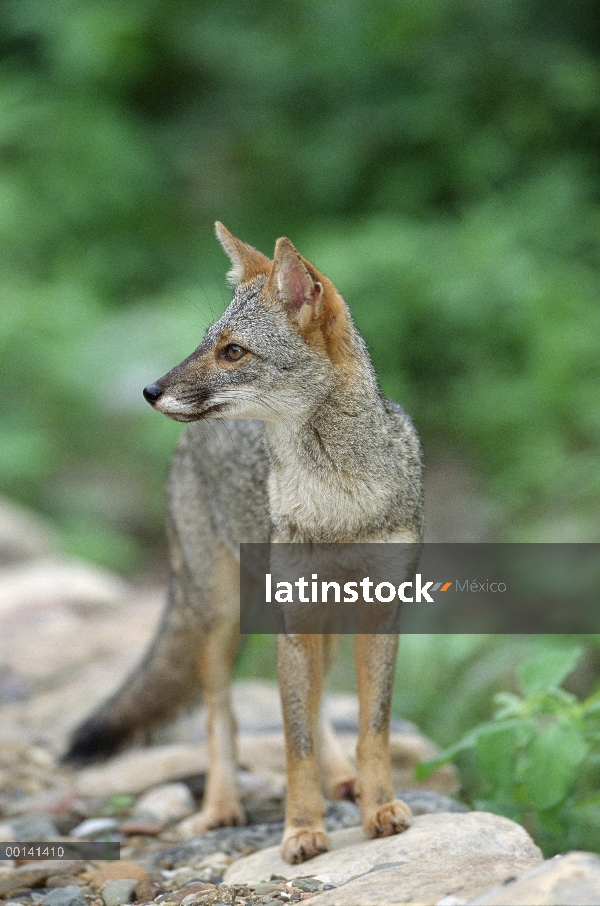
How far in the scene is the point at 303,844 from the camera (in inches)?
153

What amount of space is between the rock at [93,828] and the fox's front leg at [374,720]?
4.77ft

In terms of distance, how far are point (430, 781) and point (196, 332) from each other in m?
5.60

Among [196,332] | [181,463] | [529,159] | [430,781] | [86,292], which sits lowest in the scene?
[430,781]

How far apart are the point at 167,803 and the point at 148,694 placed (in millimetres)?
592

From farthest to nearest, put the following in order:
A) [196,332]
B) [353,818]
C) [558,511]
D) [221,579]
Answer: [196,332] → [558,511] → [221,579] → [353,818]

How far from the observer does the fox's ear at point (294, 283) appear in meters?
3.76

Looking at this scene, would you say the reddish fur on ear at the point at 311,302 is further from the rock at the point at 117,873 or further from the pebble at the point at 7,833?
the pebble at the point at 7,833

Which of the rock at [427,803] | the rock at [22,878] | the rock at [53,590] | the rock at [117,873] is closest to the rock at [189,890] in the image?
the rock at [117,873]

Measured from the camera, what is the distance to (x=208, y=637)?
16.7ft

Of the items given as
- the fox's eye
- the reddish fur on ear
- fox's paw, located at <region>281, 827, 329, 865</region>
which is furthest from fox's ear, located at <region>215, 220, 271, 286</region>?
fox's paw, located at <region>281, 827, 329, 865</region>

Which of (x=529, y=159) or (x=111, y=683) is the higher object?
(x=529, y=159)

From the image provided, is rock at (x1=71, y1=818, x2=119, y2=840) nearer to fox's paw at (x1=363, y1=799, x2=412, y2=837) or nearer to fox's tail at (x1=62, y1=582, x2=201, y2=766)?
fox's tail at (x1=62, y1=582, x2=201, y2=766)

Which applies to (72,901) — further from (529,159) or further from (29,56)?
(29,56)

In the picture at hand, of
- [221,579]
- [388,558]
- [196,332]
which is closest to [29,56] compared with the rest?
[196,332]
